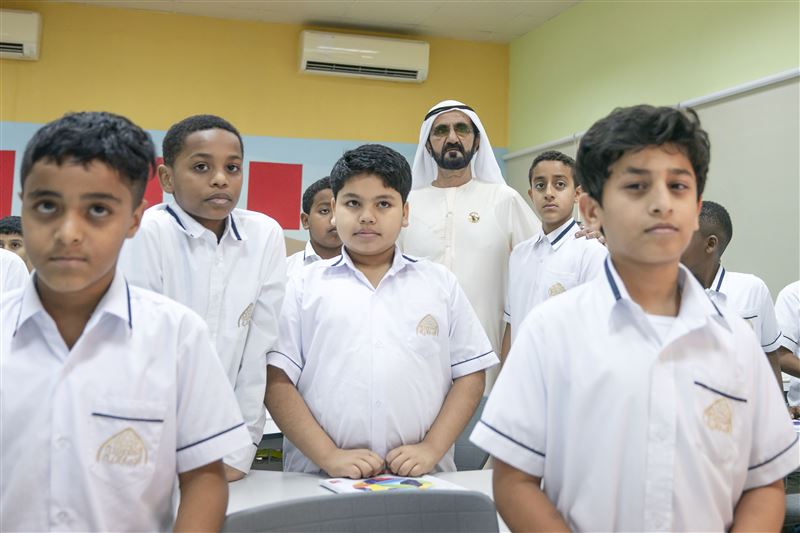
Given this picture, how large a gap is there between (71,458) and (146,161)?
0.53 metres

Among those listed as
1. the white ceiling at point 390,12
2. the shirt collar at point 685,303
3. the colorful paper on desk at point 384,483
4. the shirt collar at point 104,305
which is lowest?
the colorful paper on desk at point 384,483

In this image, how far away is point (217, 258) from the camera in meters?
2.07

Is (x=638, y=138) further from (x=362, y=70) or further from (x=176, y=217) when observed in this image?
(x=362, y=70)

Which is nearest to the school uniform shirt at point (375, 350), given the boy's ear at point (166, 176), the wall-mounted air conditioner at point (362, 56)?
the boy's ear at point (166, 176)

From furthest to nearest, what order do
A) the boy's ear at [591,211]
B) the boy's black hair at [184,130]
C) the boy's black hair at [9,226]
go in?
the boy's black hair at [9,226]
the boy's black hair at [184,130]
the boy's ear at [591,211]

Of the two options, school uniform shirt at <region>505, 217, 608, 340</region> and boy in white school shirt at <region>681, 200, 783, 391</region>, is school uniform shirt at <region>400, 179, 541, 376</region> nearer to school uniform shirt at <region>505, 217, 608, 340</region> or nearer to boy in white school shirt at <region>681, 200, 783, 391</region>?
school uniform shirt at <region>505, 217, 608, 340</region>

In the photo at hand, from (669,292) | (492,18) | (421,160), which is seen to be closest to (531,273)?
(421,160)

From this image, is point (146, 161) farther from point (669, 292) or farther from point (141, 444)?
point (669, 292)

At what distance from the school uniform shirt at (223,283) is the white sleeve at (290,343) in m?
0.05

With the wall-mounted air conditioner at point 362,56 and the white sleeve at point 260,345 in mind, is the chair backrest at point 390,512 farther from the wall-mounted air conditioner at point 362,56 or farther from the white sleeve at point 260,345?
the wall-mounted air conditioner at point 362,56

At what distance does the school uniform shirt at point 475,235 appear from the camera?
317cm

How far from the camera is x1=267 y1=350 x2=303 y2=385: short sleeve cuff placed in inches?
76.9

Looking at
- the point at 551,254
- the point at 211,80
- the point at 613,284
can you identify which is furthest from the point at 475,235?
the point at 211,80

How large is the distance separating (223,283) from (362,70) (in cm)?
477
